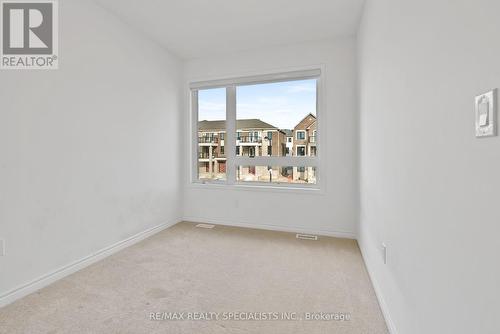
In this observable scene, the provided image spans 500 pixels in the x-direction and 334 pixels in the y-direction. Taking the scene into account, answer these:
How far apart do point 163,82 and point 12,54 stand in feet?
5.82

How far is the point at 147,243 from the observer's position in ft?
10.1

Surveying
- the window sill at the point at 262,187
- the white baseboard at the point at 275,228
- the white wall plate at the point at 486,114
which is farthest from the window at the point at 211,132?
the white wall plate at the point at 486,114

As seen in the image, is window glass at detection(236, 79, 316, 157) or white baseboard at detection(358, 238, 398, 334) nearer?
white baseboard at detection(358, 238, 398, 334)

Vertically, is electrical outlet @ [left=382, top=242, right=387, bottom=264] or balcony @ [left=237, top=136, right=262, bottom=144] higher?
balcony @ [left=237, top=136, right=262, bottom=144]

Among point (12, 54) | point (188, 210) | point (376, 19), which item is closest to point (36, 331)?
point (12, 54)

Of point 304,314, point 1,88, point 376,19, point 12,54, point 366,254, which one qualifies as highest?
point 376,19

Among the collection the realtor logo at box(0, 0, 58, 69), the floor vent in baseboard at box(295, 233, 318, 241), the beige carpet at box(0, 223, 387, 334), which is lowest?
the beige carpet at box(0, 223, 387, 334)

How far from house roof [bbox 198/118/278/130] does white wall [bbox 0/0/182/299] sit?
716mm

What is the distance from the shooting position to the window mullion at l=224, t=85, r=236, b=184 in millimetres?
3873

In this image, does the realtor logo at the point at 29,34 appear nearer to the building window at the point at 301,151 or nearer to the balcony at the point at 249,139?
the balcony at the point at 249,139

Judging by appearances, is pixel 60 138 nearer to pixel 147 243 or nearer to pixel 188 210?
pixel 147 243

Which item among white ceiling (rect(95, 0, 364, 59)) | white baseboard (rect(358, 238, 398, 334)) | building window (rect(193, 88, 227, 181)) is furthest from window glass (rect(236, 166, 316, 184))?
white ceiling (rect(95, 0, 364, 59))

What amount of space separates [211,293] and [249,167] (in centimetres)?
215

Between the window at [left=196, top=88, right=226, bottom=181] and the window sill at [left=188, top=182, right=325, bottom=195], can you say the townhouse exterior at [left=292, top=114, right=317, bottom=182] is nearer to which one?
the window sill at [left=188, top=182, right=325, bottom=195]
